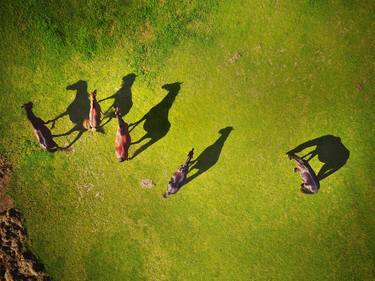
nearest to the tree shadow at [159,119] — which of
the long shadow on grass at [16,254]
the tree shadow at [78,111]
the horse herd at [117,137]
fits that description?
the horse herd at [117,137]

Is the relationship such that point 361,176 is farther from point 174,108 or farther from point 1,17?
point 1,17

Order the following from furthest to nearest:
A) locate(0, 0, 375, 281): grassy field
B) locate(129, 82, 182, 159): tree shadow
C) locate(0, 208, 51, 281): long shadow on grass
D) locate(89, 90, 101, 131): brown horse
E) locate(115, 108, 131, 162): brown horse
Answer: locate(129, 82, 182, 159): tree shadow, locate(0, 0, 375, 281): grassy field, locate(0, 208, 51, 281): long shadow on grass, locate(89, 90, 101, 131): brown horse, locate(115, 108, 131, 162): brown horse

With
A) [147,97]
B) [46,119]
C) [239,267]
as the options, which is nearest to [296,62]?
[147,97]

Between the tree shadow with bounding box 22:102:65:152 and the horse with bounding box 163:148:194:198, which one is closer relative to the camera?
the tree shadow with bounding box 22:102:65:152

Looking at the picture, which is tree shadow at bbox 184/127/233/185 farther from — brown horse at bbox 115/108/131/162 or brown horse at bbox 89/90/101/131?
brown horse at bbox 89/90/101/131

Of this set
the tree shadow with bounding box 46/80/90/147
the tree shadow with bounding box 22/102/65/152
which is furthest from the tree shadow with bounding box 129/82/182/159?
the tree shadow with bounding box 22/102/65/152

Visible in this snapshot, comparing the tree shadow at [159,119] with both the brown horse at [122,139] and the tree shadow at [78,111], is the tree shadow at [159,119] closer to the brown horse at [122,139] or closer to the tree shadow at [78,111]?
the brown horse at [122,139]

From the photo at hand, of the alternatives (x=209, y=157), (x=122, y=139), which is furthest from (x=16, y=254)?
(x=209, y=157)
